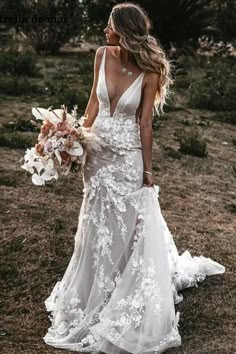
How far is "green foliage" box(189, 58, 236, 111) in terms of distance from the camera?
1288cm

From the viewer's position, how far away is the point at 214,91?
13164mm

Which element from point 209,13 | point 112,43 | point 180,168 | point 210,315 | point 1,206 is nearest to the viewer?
point 112,43

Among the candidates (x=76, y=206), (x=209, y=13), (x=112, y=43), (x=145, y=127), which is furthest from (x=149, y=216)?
(x=209, y=13)

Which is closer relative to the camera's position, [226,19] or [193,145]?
[193,145]

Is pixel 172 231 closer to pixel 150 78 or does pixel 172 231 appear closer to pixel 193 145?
pixel 150 78

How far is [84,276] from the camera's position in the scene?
538cm

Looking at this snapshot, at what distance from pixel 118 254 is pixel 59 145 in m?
0.88

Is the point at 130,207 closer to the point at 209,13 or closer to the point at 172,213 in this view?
the point at 172,213

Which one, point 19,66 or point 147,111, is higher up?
point 147,111

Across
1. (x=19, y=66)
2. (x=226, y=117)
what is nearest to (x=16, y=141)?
(x=226, y=117)

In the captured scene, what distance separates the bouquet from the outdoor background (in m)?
1.21

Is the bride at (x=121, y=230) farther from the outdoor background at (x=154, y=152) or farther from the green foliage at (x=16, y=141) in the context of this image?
the green foliage at (x=16, y=141)

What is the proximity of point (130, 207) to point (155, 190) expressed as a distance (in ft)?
0.75

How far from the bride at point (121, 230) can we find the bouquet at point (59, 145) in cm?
11
